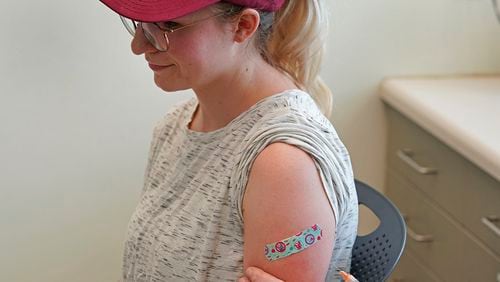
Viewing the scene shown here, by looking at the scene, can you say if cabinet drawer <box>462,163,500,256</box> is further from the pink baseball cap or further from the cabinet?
the pink baseball cap

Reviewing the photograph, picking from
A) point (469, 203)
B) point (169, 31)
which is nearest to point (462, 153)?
point (469, 203)

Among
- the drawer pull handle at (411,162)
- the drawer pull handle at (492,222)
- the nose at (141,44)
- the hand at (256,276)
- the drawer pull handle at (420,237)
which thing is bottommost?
the drawer pull handle at (420,237)

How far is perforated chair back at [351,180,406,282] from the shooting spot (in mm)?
1308

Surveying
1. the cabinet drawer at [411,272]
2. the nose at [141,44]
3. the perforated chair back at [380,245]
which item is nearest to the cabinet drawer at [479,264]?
the cabinet drawer at [411,272]

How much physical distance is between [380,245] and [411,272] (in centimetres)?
76

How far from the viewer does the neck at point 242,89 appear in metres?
1.33

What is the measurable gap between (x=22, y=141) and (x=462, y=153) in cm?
104

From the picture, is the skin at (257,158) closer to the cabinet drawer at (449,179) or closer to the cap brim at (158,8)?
the cap brim at (158,8)

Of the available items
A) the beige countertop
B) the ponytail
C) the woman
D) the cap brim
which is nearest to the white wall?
the beige countertop

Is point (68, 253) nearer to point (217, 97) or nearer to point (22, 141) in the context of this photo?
point (22, 141)

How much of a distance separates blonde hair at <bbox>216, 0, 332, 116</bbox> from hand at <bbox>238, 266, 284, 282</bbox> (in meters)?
0.39

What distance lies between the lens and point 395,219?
53.6 inches

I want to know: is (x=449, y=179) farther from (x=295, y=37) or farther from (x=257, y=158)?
(x=257, y=158)

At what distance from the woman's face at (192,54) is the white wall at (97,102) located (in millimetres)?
605
